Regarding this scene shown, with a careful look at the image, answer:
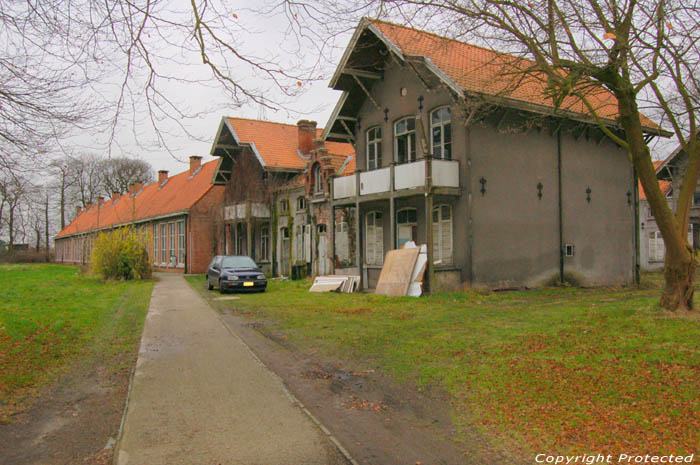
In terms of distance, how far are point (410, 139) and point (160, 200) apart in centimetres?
3106

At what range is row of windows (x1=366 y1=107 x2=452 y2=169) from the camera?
1900 centimetres

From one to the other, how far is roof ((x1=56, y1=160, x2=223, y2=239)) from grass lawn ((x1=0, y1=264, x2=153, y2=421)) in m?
12.4

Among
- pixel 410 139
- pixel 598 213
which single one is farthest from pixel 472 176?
pixel 598 213

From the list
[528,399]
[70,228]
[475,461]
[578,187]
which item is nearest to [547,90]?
[528,399]

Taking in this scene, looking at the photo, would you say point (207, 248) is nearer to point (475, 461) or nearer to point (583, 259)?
point (583, 259)

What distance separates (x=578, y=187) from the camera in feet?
68.9

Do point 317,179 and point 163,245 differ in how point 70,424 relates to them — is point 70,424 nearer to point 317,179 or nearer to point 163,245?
point 317,179

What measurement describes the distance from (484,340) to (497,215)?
32.1 feet

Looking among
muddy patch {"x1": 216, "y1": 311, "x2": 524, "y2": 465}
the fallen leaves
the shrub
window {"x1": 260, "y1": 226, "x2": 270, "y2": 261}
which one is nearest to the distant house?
window {"x1": 260, "y1": 226, "x2": 270, "y2": 261}

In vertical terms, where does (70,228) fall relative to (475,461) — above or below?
above

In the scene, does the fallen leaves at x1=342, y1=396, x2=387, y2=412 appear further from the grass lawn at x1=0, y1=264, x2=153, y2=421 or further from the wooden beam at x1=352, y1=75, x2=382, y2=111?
the wooden beam at x1=352, y1=75, x2=382, y2=111

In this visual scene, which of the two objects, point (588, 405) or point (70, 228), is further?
point (70, 228)

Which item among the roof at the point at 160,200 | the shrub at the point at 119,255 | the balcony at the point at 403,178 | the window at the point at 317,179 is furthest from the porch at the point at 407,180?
the roof at the point at 160,200

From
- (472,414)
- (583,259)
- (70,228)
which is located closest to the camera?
(472,414)
